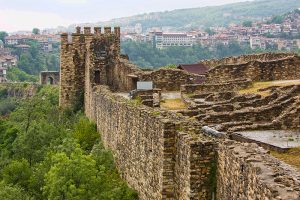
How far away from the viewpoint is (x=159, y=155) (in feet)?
48.8

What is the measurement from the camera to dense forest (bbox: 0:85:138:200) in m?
19.0

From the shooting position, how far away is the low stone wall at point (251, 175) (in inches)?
338

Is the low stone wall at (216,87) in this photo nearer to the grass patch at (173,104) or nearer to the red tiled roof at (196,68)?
the grass patch at (173,104)

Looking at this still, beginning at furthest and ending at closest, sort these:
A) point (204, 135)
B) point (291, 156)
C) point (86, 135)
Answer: point (86, 135), point (204, 135), point (291, 156)

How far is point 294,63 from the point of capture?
3125 centimetres

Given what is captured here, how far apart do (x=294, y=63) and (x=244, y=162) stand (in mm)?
21957

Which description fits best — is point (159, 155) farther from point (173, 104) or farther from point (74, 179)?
point (173, 104)

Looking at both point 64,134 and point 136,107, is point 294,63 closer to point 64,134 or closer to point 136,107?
point 64,134

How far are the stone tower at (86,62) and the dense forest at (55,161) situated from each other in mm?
1243

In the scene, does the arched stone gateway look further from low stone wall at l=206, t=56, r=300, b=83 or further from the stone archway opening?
low stone wall at l=206, t=56, r=300, b=83

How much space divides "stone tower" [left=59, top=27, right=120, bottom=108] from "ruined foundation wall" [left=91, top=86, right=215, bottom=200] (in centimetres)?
1588

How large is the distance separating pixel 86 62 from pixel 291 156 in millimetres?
28440

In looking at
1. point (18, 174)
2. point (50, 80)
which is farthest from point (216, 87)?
point (50, 80)

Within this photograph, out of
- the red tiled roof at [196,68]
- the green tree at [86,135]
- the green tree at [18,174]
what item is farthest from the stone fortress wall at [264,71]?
the green tree at [18,174]
